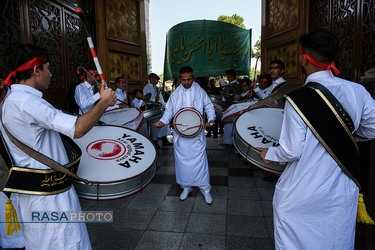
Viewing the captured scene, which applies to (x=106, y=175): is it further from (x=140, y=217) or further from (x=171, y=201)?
(x=171, y=201)

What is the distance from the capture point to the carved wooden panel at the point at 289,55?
4398mm

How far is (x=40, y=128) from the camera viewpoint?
4.09ft

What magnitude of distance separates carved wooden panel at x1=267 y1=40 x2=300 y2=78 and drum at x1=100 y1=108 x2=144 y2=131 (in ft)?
8.58

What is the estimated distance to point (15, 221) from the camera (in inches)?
54.7

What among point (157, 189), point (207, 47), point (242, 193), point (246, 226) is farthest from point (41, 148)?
point (207, 47)

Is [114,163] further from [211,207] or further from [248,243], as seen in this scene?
[211,207]

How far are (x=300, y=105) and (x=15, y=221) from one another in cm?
152

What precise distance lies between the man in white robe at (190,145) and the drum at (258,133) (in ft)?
3.36

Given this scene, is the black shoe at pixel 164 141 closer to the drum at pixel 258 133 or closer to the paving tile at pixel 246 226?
the paving tile at pixel 246 226

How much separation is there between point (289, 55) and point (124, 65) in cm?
310

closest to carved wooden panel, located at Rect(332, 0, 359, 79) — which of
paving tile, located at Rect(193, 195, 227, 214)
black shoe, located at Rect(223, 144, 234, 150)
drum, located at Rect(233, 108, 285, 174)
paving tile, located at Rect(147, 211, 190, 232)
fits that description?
drum, located at Rect(233, 108, 285, 174)

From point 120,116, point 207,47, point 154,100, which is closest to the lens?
point 120,116

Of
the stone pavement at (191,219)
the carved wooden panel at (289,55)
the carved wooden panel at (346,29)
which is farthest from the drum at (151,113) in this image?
the carved wooden panel at (346,29)

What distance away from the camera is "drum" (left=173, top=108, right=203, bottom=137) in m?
2.98
